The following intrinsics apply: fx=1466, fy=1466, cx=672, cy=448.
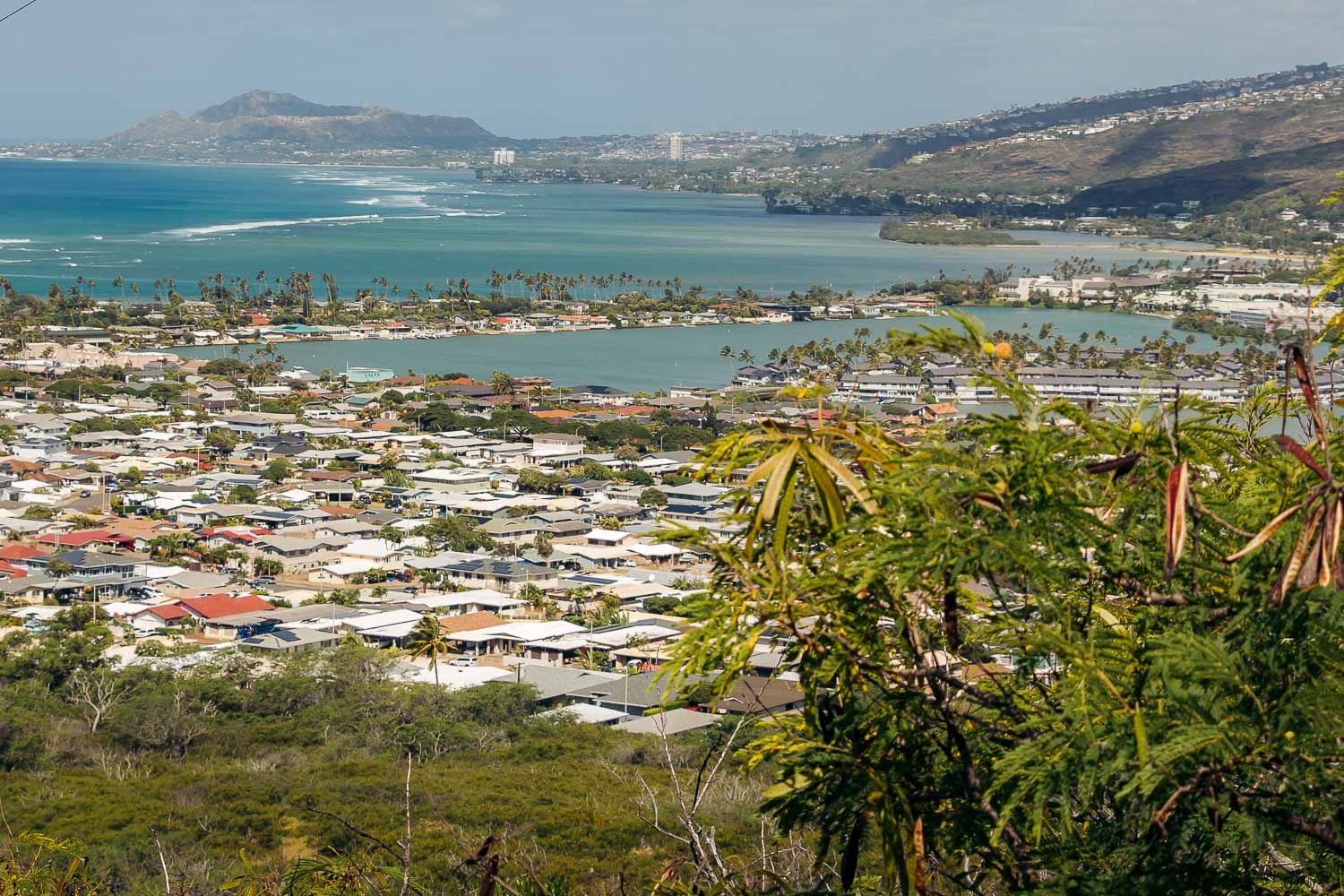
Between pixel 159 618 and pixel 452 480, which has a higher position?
pixel 159 618

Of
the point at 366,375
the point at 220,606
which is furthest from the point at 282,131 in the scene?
the point at 220,606

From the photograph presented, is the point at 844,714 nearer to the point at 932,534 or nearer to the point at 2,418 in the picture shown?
the point at 932,534

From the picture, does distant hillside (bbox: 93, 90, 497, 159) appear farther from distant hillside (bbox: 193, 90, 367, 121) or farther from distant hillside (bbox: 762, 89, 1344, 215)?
distant hillside (bbox: 762, 89, 1344, 215)

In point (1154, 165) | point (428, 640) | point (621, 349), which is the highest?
point (1154, 165)

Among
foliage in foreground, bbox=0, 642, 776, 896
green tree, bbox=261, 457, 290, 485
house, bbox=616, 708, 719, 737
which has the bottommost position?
green tree, bbox=261, 457, 290, 485

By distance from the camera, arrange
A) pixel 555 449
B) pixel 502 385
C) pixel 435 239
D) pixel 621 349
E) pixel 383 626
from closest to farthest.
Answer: pixel 383 626
pixel 555 449
pixel 502 385
pixel 621 349
pixel 435 239

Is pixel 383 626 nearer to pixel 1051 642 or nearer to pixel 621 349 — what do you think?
pixel 1051 642

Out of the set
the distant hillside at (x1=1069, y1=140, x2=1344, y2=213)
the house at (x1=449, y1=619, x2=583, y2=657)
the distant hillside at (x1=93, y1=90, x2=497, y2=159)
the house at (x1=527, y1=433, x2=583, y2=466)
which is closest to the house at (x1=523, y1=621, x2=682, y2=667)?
the house at (x1=449, y1=619, x2=583, y2=657)
